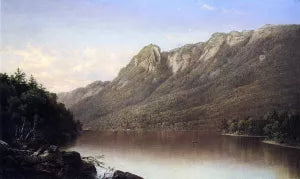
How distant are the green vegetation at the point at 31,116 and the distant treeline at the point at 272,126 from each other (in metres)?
2.74

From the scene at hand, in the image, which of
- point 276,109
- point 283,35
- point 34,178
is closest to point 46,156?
point 34,178

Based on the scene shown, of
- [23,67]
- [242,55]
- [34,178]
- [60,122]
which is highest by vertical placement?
[242,55]

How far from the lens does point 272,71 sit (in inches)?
295

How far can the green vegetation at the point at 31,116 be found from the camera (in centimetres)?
650

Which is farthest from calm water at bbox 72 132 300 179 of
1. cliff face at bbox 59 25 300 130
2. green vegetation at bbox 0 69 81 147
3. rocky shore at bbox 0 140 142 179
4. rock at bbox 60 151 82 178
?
rocky shore at bbox 0 140 142 179

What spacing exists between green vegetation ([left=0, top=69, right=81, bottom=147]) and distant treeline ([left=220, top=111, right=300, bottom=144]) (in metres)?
2.74

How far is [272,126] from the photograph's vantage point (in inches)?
308

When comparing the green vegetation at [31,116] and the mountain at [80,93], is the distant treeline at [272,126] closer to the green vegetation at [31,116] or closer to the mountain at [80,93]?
the mountain at [80,93]

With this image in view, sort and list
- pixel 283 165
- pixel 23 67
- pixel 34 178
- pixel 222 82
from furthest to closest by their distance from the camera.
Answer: pixel 222 82, pixel 283 165, pixel 23 67, pixel 34 178

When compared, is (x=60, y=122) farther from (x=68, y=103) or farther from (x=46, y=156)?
(x=46, y=156)

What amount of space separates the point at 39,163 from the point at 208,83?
340 centimetres

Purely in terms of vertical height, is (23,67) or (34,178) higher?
(23,67)

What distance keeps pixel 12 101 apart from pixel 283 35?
4.57 metres

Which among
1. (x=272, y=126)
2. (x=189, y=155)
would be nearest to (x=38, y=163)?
(x=189, y=155)
